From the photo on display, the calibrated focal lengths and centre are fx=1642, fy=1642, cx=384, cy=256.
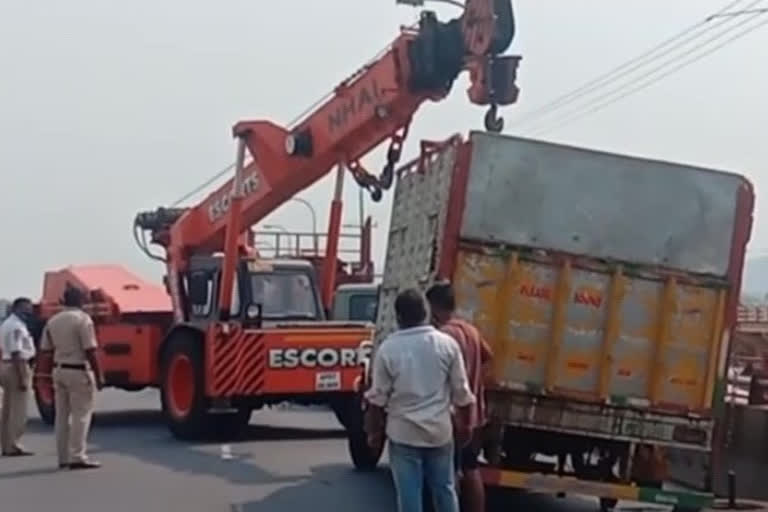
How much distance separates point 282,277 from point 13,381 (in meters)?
4.48

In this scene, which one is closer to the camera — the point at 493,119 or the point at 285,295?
the point at 493,119

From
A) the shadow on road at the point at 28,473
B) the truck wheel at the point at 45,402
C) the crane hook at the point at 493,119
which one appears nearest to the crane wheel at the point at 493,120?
the crane hook at the point at 493,119

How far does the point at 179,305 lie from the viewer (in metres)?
21.8

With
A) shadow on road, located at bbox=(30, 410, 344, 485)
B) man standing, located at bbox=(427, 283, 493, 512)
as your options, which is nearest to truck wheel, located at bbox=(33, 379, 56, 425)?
shadow on road, located at bbox=(30, 410, 344, 485)

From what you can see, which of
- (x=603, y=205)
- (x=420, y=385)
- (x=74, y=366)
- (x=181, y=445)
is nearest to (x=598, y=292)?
(x=603, y=205)

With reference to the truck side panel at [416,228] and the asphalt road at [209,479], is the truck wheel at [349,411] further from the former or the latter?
the truck side panel at [416,228]

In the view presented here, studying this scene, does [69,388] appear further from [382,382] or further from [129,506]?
[382,382]

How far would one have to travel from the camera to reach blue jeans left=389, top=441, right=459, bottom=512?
372 inches

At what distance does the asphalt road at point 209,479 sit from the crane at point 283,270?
0.72 meters

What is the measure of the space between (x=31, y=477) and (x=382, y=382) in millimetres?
7332

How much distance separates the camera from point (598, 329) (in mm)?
12172

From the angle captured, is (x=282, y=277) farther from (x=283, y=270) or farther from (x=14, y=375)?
(x=14, y=375)

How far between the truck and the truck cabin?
8128mm

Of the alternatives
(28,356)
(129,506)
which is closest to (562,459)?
(129,506)
